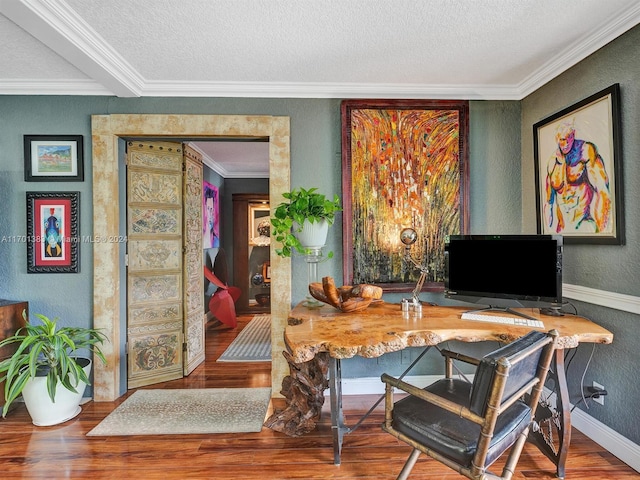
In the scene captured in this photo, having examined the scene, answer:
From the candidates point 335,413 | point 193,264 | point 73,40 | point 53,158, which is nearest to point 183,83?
point 73,40

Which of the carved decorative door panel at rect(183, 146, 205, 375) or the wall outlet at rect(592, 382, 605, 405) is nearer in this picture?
the wall outlet at rect(592, 382, 605, 405)

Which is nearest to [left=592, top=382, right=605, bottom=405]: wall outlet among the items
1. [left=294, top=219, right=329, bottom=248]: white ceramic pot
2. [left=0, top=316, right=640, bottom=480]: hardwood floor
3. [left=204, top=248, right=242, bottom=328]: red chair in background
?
[left=0, top=316, right=640, bottom=480]: hardwood floor

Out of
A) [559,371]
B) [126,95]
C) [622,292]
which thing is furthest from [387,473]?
[126,95]

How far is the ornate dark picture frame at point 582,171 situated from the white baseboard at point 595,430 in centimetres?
115

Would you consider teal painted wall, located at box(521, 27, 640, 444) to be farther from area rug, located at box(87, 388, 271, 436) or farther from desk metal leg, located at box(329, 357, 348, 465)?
area rug, located at box(87, 388, 271, 436)

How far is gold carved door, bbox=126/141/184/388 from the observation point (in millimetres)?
2965

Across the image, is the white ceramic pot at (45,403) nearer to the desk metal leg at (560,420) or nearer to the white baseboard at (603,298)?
the desk metal leg at (560,420)

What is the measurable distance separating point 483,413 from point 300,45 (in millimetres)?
2252

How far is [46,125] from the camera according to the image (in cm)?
277

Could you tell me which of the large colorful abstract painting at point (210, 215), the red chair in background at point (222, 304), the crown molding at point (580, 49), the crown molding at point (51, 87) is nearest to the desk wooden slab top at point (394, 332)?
the crown molding at point (580, 49)

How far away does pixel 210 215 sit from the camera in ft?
16.7

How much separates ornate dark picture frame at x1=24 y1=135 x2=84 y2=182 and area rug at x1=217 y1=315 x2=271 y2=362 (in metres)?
2.26

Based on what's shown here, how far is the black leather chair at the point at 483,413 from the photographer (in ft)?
4.12

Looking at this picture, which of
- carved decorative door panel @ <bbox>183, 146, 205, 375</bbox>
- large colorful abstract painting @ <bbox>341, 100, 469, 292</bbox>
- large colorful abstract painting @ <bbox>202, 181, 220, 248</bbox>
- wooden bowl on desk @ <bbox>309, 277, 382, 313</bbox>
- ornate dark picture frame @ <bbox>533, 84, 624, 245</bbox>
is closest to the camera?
ornate dark picture frame @ <bbox>533, 84, 624, 245</bbox>
